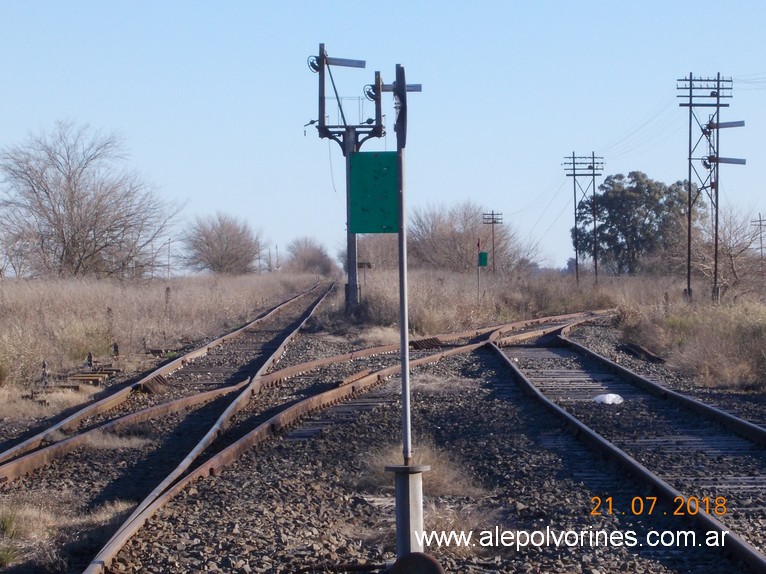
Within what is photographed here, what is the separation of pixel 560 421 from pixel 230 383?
21.6 ft

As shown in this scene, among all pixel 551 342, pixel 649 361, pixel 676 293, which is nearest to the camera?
pixel 649 361

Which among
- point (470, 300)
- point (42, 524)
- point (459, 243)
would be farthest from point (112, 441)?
point (459, 243)

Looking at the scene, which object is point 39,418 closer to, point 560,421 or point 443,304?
point 560,421

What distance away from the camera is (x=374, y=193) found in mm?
6082

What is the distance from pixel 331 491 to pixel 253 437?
2.29 meters

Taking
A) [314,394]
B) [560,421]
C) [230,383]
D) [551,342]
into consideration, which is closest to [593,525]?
[560,421]

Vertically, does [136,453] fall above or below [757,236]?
below

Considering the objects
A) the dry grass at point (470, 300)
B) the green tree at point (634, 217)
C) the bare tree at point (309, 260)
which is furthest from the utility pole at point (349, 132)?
the bare tree at point (309, 260)

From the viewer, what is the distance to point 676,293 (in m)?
42.3

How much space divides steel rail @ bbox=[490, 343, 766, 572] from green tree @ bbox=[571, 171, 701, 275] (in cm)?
6534

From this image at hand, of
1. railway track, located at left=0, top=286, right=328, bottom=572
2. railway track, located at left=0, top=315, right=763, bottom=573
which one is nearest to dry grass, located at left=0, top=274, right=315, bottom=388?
railway track, located at left=0, top=286, right=328, bottom=572

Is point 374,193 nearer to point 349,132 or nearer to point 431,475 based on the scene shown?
point 431,475
